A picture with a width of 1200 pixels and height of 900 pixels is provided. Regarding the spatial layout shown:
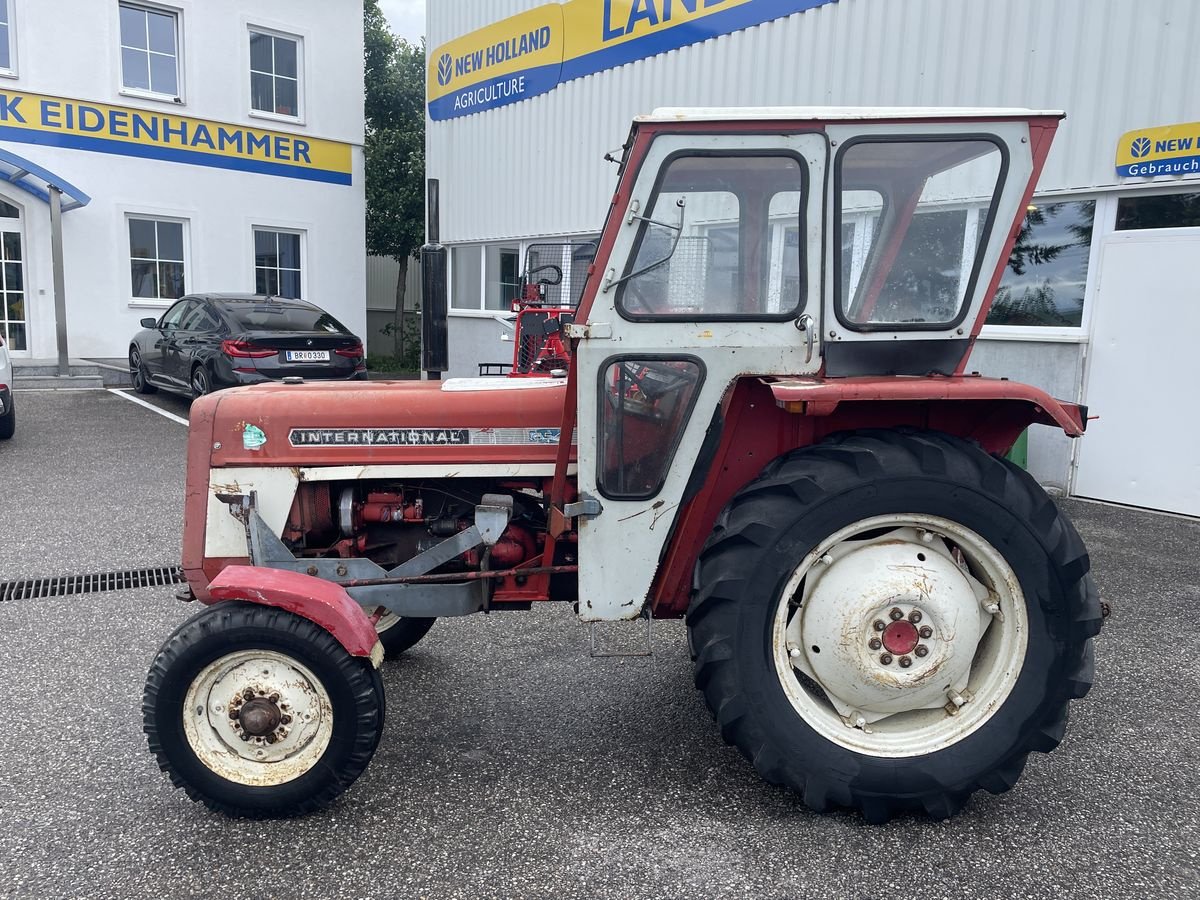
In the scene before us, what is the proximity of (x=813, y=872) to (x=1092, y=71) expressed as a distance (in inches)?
259

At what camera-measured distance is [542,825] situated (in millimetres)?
2797

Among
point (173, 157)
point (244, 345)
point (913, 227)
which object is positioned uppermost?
point (173, 157)

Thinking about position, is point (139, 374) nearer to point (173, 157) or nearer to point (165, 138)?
point (173, 157)

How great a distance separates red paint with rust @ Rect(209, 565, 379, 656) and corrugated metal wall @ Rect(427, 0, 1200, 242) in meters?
6.61

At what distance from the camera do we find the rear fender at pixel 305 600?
2713mm

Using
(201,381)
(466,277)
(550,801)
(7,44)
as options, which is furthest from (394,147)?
(550,801)

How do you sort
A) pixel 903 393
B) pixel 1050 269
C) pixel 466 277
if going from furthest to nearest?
1. pixel 466 277
2. pixel 1050 269
3. pixel 903 393

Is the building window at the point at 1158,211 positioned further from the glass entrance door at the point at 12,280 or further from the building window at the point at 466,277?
the glass entrance door at the point at 12,280

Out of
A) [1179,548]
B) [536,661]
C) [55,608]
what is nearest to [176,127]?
[55,608]

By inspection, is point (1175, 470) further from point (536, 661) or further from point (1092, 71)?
point (536, 661)

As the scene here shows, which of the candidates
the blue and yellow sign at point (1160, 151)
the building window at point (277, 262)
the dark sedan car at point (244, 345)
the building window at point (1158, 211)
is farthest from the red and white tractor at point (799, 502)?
the building window at point (277, 262)

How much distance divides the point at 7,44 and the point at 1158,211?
15.6 meters

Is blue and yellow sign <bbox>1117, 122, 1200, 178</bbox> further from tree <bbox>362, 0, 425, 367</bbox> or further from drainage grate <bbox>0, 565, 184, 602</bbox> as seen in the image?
tree <bbox>362, 0, 425, 367</bbox>

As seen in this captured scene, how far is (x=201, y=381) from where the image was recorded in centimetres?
1045
